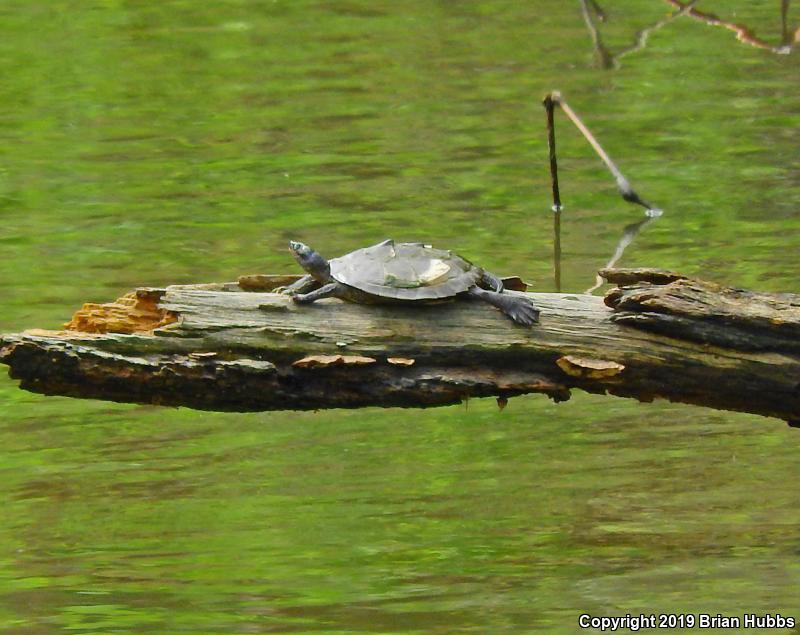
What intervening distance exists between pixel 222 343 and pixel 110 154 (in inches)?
244

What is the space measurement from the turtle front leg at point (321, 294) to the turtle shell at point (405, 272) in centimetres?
3

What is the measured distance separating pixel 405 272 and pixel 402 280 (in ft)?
0.12

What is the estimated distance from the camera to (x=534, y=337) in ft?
13.8

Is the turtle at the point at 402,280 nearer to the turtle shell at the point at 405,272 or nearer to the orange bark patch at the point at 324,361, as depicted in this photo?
the turtle shell at the point at 405,272

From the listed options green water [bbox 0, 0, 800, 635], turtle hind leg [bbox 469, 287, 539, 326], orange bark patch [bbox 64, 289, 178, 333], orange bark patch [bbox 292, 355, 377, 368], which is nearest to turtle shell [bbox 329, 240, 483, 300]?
turtle hind leg [bbox 469, 287, 539, 326]

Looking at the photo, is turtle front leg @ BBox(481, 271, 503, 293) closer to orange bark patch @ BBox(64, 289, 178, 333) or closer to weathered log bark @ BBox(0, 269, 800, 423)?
weathered log bark @ BBox(0, 269, 800, 423)

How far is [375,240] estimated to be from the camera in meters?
8.00

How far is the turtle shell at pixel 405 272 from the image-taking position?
4172 millimetres

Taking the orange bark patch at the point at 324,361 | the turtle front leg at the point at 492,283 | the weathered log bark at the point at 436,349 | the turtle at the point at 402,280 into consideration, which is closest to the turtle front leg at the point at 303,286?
the turtle at the point at 402,280

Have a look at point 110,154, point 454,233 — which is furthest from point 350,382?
point 110,154

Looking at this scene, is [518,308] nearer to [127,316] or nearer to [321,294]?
[321,294]

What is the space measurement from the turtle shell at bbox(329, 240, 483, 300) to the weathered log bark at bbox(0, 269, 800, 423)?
0.07 meters

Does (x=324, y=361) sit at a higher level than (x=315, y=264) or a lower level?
lower

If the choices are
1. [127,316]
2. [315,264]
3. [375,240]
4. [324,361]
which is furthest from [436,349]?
[375,240]
